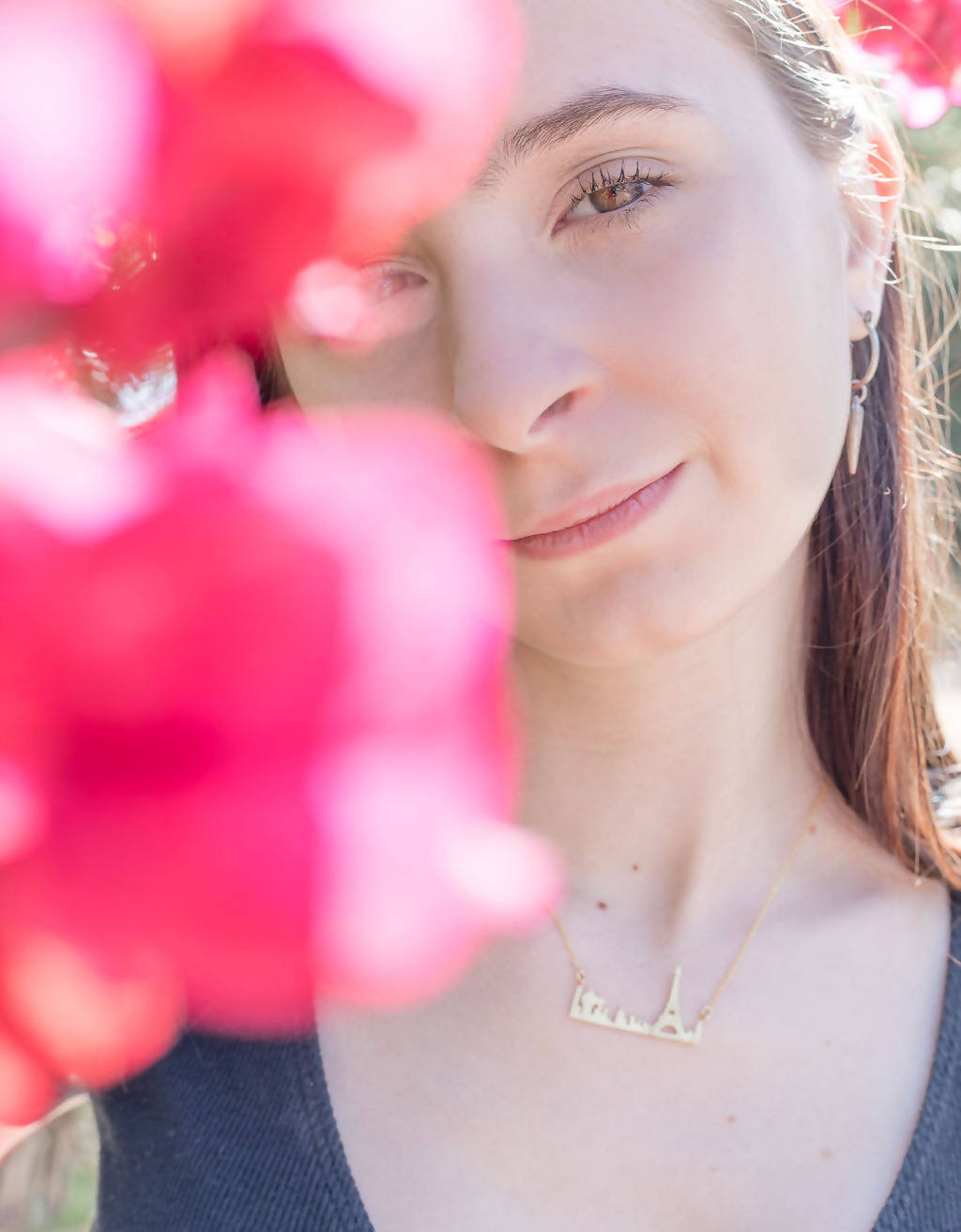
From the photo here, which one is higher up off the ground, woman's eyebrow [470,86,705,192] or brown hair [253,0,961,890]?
woman's eyebrow [470,86,705,192]

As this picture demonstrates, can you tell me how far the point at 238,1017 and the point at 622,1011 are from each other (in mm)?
280

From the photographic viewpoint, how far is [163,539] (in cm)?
50

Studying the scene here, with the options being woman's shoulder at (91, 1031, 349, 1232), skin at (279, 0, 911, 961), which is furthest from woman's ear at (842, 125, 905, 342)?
woman's shoulder at (91, 1031, 349, 1232)

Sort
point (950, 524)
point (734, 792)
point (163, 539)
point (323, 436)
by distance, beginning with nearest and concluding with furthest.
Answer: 1. point (163, 539)
2. point (323, 436)
3. point (734, 792)
4. point (950, 524)

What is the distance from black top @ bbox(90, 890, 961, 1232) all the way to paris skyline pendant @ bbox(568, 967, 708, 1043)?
0.53ft

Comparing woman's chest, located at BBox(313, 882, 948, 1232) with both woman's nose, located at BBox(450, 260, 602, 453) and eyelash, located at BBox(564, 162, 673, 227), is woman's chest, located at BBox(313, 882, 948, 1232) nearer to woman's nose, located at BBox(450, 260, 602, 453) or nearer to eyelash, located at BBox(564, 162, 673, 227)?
woman's nose, located at BBox(450, 260, 602, 453)

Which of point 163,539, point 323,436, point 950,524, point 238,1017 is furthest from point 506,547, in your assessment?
point 950,524

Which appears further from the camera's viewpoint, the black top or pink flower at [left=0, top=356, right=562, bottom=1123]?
the black top

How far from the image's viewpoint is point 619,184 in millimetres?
707

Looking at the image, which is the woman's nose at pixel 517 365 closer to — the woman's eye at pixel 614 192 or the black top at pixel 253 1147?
the woman's eye at pixel 614 192

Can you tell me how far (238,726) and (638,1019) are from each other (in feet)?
1.38

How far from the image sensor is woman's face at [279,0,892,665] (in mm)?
669

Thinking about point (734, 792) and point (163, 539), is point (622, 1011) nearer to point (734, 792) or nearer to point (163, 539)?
point (734, 792)

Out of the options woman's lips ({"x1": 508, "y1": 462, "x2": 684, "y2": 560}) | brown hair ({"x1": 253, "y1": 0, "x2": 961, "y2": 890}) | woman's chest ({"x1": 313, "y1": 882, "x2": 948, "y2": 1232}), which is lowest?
woman's chest ({"x1": 313, "y1": 882, "x2": 948, "y2": 1232})
